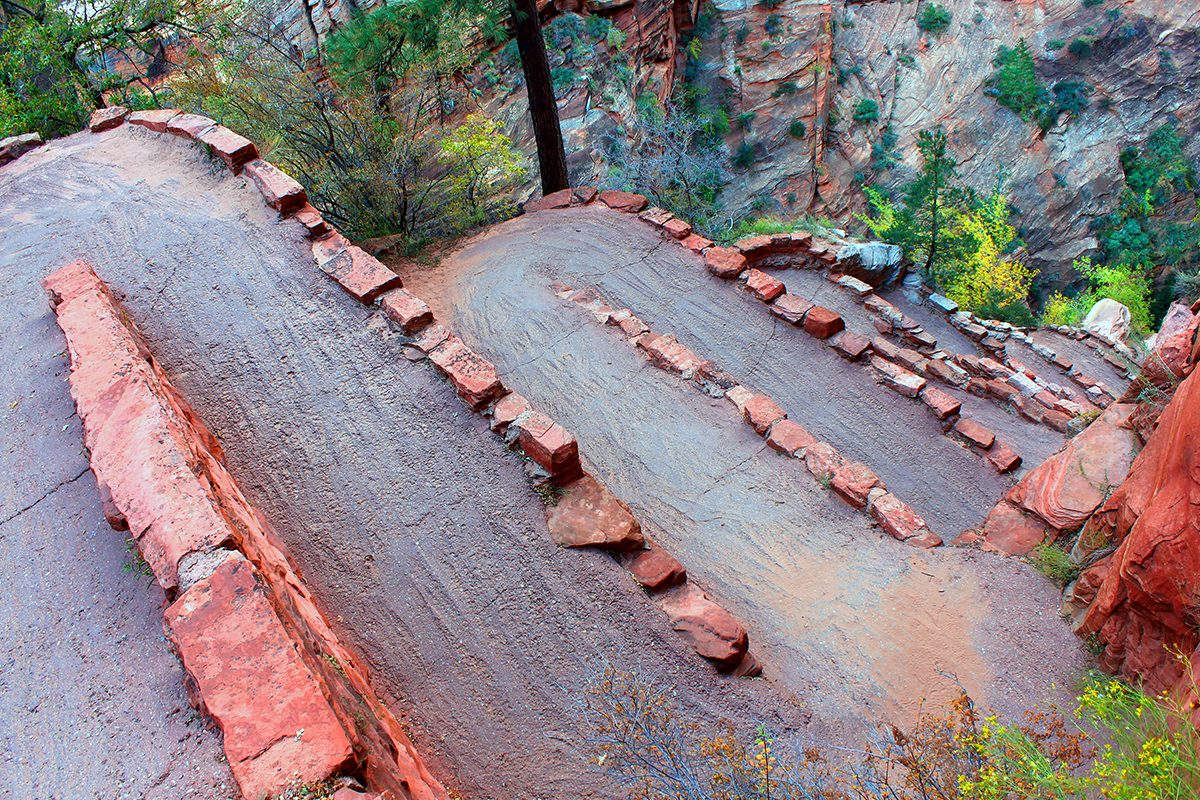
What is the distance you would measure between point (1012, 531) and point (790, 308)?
11.7ft

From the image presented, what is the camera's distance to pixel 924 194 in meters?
15.2

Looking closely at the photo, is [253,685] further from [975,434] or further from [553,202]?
[553,202]

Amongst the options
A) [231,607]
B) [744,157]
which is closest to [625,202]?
[231,607]

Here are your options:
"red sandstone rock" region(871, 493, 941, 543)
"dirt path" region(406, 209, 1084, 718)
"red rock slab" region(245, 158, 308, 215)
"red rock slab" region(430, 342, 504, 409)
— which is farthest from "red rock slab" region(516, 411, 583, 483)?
"red rock slab" region(245, 158, 308, 215)

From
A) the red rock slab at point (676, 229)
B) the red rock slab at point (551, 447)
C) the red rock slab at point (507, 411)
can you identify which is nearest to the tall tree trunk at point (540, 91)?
the red rock slab at point (676, 229)

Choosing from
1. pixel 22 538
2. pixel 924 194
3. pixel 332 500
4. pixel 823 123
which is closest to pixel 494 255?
pixel 332 500

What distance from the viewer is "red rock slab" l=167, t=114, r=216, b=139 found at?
6590mm

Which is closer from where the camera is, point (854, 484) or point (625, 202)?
point (854, 484)

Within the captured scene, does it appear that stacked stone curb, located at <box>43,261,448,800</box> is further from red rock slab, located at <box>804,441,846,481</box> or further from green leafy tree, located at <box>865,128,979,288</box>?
green leafy tree, located at <box>865,128,979,288</box>

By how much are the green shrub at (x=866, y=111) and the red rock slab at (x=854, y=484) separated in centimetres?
2320

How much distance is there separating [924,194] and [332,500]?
52.2 feet

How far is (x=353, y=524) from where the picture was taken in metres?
3.98

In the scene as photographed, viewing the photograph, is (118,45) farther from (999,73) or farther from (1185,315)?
(999,73)

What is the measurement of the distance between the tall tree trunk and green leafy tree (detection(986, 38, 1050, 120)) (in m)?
22.9
